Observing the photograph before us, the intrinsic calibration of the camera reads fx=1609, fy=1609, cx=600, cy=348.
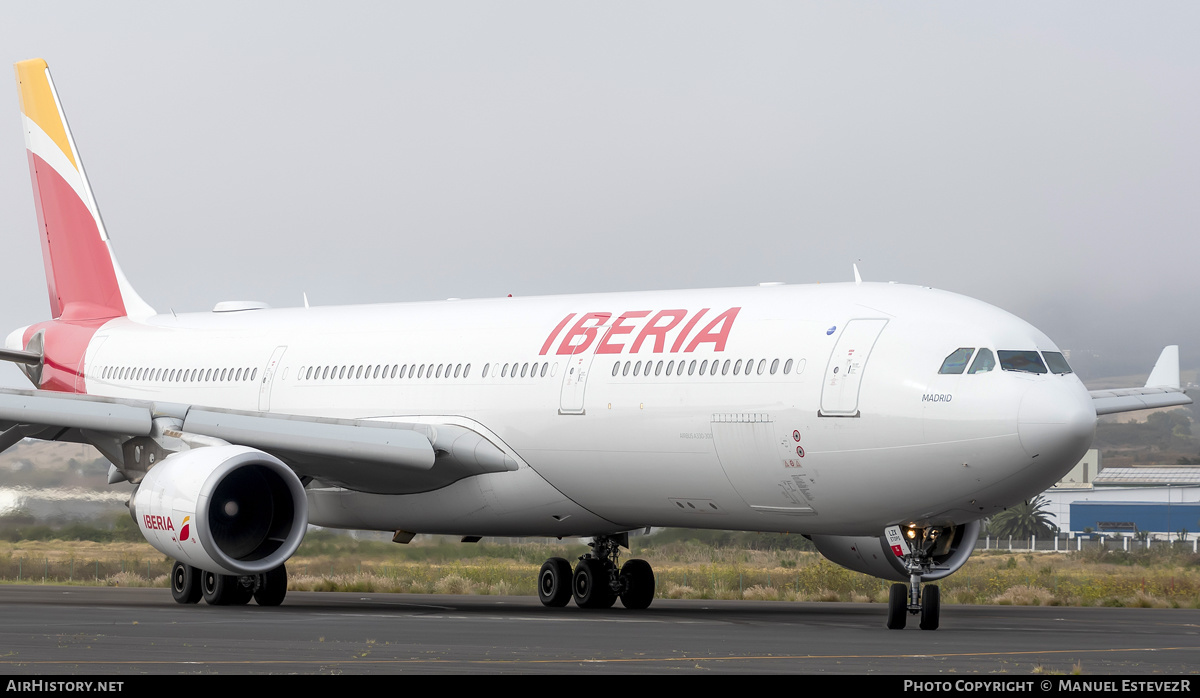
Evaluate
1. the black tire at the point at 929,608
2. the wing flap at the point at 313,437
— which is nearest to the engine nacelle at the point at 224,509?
the wing flap at the point at 313,437

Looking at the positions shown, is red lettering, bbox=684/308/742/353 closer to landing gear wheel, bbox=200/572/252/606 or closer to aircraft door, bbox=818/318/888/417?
aircraft door, bbox=818/318/888/417

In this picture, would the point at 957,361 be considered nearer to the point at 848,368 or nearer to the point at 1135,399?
the point at 848,368

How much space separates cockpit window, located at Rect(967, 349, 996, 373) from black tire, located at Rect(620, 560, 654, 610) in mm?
6654

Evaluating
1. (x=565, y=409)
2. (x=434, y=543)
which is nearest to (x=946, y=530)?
(x=565, y=409)

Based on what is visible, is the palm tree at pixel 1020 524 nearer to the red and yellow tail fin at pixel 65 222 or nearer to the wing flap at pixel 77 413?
the red and yellow tail fin at pixel 65 222

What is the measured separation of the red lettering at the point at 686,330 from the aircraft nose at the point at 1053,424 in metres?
4.12

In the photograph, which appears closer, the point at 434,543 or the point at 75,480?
A: the point at 434,543

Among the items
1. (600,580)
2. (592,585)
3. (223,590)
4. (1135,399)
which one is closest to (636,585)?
(600,580)

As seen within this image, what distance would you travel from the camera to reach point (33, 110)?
27.1 metres

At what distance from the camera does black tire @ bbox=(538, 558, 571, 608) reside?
20.7m

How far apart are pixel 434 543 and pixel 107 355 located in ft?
19.4
